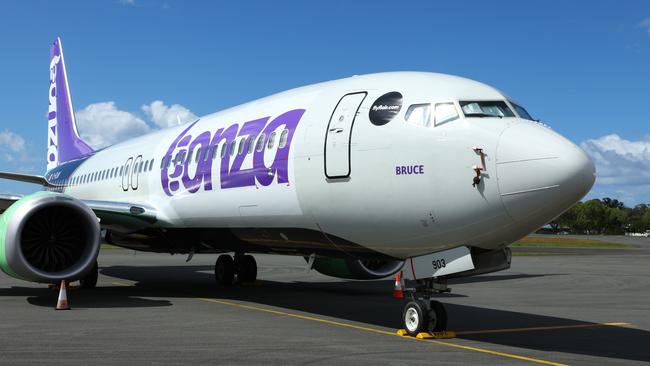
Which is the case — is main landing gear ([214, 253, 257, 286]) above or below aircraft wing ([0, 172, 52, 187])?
below

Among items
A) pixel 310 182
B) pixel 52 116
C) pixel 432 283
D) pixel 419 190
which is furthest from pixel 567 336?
pixel 52 116

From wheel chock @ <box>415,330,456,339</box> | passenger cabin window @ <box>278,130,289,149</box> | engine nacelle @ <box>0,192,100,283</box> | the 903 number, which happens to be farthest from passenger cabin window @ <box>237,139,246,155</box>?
wheel chock @ <box>415,330,456,339</box>

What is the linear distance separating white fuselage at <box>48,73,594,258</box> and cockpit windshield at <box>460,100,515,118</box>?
0.10 meters

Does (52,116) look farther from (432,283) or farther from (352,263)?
(432,283)

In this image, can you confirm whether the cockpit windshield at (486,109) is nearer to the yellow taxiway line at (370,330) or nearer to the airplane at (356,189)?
the airplane at (356,189)

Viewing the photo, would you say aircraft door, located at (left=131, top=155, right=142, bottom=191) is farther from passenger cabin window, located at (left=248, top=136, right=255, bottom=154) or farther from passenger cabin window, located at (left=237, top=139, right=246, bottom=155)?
passenger cabin window, located at (left=248, top=136, right=255, bottom=154)

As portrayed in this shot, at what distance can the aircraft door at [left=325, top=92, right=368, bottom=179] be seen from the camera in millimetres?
9281

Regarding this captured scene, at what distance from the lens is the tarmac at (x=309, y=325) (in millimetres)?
7668

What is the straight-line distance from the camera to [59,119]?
86.3 ft

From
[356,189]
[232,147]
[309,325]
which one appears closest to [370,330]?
[309,325]

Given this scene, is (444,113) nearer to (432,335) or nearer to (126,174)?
(432,335)

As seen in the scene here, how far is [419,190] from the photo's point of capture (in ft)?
27.4

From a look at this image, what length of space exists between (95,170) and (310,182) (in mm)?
11334

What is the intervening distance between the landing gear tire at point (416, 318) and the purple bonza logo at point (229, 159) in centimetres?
268
